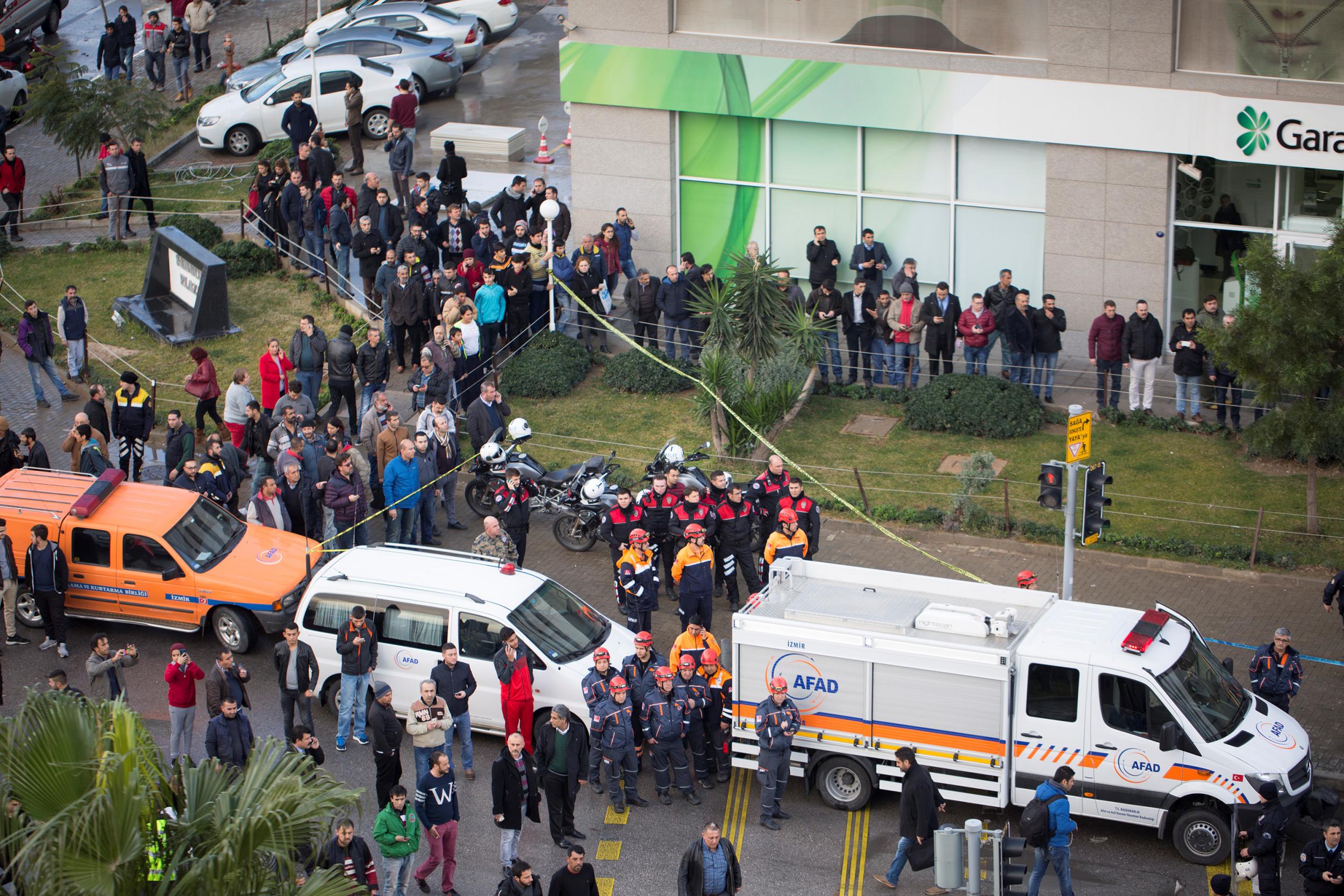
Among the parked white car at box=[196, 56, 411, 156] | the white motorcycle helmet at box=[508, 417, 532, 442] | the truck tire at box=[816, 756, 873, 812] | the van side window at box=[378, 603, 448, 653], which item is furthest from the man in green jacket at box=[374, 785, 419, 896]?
the parked white car at box=[196, 56, 411, 156]

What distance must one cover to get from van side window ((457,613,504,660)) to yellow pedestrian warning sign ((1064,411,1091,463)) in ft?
19.2

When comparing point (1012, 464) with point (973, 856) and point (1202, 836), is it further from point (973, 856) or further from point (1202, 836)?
point (973, 856)

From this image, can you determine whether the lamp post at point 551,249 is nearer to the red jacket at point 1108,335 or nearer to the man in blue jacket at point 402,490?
the man in blue jacket at point 402,490

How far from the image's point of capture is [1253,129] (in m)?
22.7

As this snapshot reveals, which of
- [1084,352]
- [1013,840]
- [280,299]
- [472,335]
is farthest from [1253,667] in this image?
[280,299]

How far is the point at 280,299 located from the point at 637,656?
15059 millimetres

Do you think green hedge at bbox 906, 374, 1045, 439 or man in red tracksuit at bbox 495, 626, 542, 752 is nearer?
man in red tracksuit at bbox 495, 626, 542, 752

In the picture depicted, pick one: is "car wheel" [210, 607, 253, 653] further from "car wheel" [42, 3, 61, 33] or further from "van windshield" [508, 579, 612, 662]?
"car wheel" [42, 3, 61, 33]

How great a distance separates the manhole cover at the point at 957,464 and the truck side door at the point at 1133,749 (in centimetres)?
785

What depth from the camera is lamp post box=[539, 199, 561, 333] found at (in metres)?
25.0

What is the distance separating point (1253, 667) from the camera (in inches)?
606

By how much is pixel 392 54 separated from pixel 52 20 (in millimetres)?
12205

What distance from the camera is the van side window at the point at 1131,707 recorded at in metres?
14.0

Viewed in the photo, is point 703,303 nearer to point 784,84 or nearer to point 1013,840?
point 784,84
